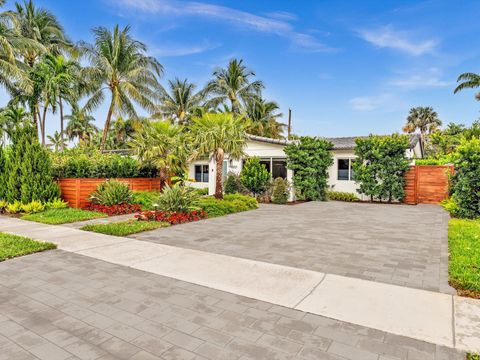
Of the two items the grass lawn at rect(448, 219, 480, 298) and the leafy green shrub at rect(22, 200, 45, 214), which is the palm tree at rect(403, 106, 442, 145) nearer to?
the grass lawn at rect(448, 219, 480, 298)

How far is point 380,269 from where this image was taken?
4.91 m

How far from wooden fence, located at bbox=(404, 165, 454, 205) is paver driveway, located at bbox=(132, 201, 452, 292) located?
166 inches

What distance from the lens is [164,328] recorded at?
3.02 m

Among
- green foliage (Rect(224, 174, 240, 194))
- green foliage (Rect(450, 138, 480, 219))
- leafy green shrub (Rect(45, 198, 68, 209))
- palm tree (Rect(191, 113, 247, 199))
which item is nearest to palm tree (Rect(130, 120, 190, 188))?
palm tree (Rect(191, 113, 247, 199))

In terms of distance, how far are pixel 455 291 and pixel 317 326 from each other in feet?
7.50

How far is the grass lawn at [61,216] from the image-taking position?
29.5 ft

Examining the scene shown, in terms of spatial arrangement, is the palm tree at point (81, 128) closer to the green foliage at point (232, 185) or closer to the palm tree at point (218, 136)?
the green foliage at point (232, 185)

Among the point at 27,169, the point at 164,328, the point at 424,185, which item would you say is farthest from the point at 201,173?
the point at 164,328

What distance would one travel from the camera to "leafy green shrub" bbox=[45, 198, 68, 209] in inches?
423

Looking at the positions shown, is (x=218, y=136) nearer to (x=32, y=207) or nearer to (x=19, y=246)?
(x=32, y=207)

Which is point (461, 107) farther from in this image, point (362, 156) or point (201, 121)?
point (201, 121)

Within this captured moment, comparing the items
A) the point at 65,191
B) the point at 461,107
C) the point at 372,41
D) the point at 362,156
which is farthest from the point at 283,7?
the point at 461,107

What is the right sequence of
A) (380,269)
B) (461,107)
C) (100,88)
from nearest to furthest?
1. (380,269)
2. (100,88)
3. (461,107)

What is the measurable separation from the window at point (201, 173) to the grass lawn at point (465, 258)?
14.7 meters
